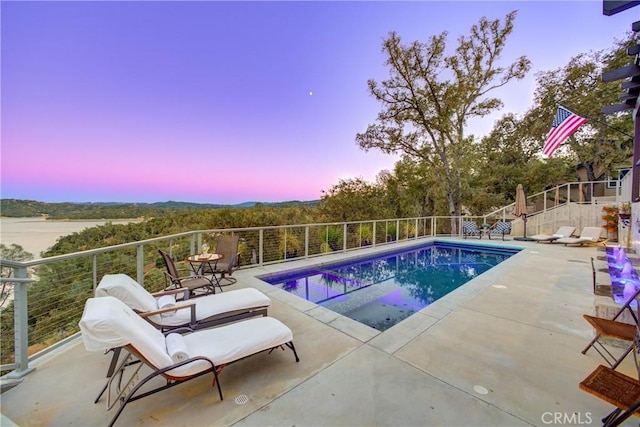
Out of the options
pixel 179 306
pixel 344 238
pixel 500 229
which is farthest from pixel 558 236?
pixel 179 306

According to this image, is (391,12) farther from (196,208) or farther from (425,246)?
(196,208)

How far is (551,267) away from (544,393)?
5.71 meters

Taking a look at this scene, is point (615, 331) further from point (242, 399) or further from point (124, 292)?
point (124, 292)

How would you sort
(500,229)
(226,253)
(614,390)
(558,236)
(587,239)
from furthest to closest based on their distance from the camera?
(500,229)
(558,236)
(587,239)
(226,253)
(614,390)

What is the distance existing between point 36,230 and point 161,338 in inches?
325

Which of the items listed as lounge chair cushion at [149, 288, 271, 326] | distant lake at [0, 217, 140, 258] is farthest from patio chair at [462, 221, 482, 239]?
distant lake at [0, 217, 140, 258]

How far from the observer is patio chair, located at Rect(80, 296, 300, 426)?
1735mm

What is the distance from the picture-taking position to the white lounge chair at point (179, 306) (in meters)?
2.61

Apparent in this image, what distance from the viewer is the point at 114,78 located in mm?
7508

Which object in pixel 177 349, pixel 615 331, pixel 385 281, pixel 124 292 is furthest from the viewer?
pixel 385 281

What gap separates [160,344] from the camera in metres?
2.13

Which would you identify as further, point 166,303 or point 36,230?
point 36,230

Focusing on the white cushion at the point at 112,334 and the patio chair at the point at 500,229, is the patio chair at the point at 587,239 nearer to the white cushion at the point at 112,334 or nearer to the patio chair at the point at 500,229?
the patio chair at the point at 500,229

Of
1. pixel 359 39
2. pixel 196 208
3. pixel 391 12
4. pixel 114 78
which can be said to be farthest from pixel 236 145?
pixel 391 12
